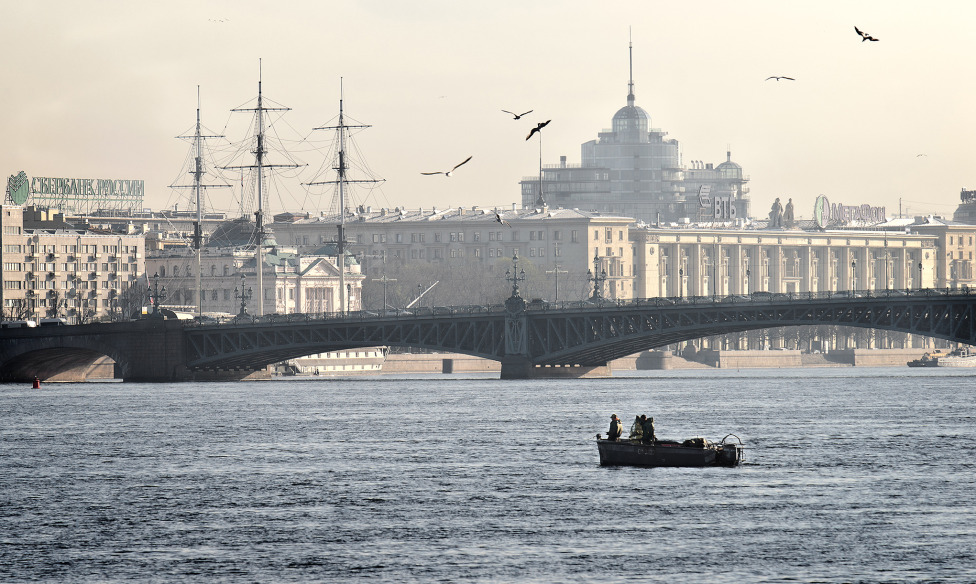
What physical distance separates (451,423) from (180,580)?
49350 millimetres

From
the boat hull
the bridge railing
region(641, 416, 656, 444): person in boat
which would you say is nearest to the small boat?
the boat hull

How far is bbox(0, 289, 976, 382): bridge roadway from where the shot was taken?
13612 cm

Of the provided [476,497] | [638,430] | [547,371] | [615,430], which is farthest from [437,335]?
[476,497]

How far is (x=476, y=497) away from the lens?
207 ft

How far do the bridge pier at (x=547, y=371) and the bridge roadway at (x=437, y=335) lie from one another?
71 mm

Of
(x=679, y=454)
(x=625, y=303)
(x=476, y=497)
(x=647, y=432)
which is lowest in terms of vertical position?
(x=476, y=497)

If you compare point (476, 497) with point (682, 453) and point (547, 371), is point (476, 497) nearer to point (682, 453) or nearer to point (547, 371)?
point (682, 453)

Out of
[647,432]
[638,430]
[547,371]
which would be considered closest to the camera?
[647,432]

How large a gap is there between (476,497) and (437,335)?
258 feet

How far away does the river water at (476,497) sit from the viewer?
49.9 metres

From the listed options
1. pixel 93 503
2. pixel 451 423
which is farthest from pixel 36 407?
pixel 93 503

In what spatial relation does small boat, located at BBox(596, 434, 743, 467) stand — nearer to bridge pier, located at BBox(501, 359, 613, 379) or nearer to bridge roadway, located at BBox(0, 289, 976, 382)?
bridge roadway, located at BBox(0, 289, 976, 382)

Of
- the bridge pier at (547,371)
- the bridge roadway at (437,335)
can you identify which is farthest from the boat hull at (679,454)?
the bridge pier at (547,371)

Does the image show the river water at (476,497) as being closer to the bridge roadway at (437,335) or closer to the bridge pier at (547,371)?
the bridge roadway at (437,335)
